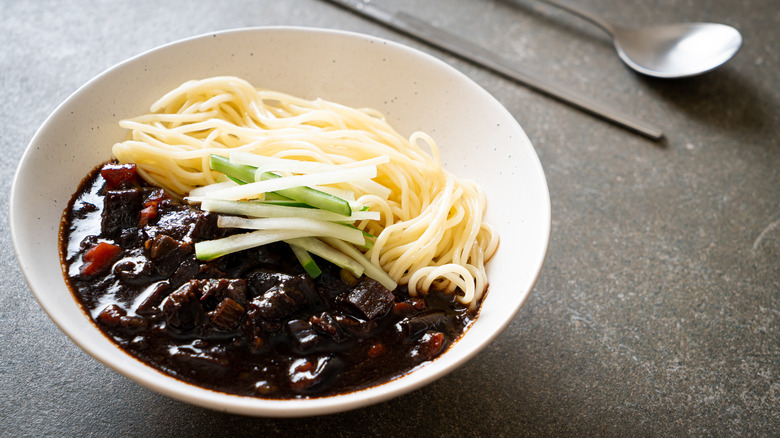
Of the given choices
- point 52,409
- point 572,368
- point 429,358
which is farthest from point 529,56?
point 52,409

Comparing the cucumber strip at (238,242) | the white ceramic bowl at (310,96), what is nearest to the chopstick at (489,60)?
the white ceramic bowl at (310,96)

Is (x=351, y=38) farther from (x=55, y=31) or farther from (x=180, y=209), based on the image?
(x=55, y=31)

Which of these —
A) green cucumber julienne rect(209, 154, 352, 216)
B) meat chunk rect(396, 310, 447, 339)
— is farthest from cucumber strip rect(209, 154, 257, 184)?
meat chunk rect(396, 310, 447, 339)

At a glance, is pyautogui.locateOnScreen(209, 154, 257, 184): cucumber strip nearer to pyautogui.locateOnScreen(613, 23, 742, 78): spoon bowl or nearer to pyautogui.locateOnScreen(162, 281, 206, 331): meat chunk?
pyautogui.locateOnScreen(162, 281, 206, 331): meat chunk

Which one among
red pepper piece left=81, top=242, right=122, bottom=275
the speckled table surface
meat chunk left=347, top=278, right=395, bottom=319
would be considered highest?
red pepper piece left=81, top=242, right=122, bottom=275

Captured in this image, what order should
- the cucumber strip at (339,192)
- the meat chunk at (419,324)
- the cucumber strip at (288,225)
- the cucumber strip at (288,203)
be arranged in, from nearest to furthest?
the meat chunk at (419,324)
the cucumber strip at (288,225)
the cucumber strip at (288,203)
the cucumber strip at (339,192)

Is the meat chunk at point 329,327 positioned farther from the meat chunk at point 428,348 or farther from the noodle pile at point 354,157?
the noodle pile at point 354,157

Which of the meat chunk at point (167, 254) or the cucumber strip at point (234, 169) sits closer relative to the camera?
the meat chunk at point (167, 254)
